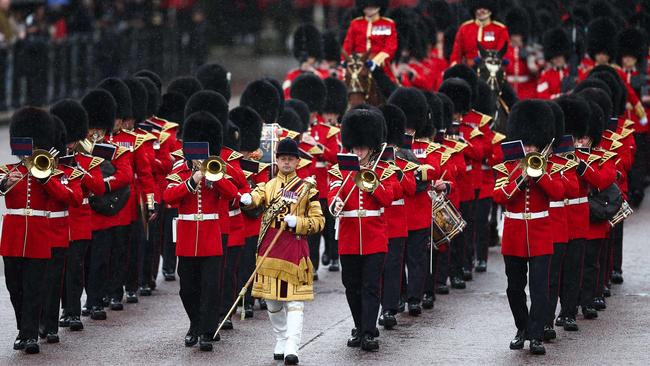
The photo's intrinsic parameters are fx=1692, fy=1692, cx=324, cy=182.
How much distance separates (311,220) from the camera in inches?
393

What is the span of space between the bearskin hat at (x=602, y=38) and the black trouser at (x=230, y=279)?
6.21m

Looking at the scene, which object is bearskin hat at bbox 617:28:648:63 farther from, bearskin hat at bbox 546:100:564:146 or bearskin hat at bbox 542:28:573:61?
bearskin hat at bbox 546:100:564:146

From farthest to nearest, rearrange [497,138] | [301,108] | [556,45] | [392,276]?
[556,45] < [301,108] < [497,138] < [392,276]

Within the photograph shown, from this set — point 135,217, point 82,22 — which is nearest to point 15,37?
point 82,22

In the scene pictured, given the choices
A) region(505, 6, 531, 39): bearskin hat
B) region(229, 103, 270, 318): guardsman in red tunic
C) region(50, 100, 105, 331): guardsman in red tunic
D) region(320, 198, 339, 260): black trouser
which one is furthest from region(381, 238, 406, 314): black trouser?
region(505, 6, 531, 39): bearskin hat

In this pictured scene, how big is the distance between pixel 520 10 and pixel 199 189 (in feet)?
29.6

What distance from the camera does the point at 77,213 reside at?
11180mm

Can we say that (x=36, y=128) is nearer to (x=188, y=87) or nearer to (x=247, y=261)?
(x=247, y=261)

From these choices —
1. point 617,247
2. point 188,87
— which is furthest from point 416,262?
point 188,87

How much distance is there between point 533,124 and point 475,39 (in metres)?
6.02

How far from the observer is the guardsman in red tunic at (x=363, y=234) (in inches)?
409

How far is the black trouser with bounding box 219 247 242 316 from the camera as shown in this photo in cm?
1105

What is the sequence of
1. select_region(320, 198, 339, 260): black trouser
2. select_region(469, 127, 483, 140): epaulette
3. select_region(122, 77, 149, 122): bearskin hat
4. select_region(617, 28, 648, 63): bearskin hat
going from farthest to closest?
select_region(617, 28, 648, 63): bearskin hat → select_region(320, 198, 339, 260): black trouser → select_region(469, 127, 483, 140): epaulette → select_region(122, 77, 149, 122): bearskin hat

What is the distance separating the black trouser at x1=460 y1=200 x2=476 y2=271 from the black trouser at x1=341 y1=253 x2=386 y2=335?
8.75 feet
